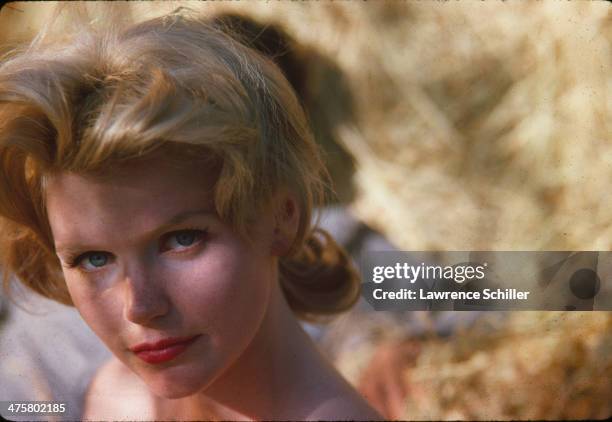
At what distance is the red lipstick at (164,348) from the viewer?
0.82 m

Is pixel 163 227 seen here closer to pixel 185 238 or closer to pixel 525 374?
pixel 185 238

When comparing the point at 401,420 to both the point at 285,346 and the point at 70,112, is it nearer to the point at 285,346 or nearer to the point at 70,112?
the point at 285,346

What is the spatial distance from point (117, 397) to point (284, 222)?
31cm

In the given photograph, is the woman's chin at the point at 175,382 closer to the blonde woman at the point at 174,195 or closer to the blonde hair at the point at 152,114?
the blonde woman at the point at 174,195

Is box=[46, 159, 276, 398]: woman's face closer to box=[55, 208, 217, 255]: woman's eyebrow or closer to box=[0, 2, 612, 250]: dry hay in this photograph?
box=[55, 208, 217, 255]: woman's eyebrow

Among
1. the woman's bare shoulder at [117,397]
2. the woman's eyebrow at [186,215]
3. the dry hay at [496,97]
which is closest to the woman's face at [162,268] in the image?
the woman's eyebrow at [186,215]

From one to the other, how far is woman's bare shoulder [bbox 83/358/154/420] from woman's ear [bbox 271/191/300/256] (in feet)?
0.81

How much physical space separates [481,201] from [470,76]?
0.15m

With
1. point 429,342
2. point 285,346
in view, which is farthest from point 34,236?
point 429,342

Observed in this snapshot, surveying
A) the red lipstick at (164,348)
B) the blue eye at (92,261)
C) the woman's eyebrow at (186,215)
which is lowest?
the red lipstick at (164,348)

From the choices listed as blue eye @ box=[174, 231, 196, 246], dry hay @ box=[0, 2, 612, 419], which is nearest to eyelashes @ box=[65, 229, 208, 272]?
blue eye @ box=[174, 231, 196, 246]

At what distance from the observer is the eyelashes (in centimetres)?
80

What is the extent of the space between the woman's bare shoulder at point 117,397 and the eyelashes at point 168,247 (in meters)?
0.21

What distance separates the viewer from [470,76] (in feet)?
3.12
